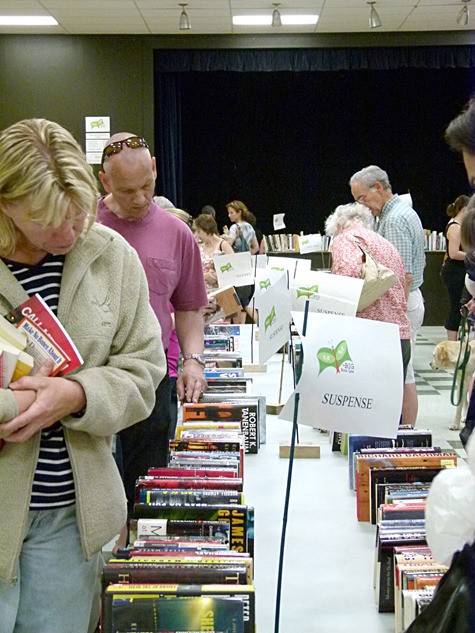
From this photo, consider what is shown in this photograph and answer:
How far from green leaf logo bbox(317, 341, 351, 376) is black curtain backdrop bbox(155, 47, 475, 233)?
444 inches

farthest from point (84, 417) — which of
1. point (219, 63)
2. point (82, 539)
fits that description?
point (219, 63)

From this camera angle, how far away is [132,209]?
107 inches

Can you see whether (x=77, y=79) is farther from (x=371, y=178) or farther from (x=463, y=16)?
(x=371, y=178)

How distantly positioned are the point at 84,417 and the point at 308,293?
2339mm

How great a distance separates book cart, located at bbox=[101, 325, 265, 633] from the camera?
1657mm

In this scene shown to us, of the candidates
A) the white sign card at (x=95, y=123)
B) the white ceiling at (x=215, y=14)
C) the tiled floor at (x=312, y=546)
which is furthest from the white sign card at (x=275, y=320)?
the white sign card at (x=95, y=123)

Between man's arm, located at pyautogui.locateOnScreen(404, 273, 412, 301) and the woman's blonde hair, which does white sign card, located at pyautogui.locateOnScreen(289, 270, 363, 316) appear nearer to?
man's arm, located at pyautogui.locateOnScreen(404, 273, 412, 301)

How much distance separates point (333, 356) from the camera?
206 cm

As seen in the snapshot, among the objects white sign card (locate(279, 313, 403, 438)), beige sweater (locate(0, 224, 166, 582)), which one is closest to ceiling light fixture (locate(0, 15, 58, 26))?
Answer: white sign card (locate(279, 313, 403, 438))

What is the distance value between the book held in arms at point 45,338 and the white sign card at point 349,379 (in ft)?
2.25

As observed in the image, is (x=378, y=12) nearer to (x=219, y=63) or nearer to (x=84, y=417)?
(x=219, y=63)

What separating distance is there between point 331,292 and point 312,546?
138cm

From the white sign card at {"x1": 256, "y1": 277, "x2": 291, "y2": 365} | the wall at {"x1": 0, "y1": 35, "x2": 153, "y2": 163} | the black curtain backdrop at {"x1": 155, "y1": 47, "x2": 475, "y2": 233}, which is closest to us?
the white sign card at {"x1": 256, "y1": 277, "x2": 291, "y2": 365}

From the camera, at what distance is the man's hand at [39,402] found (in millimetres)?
1456
